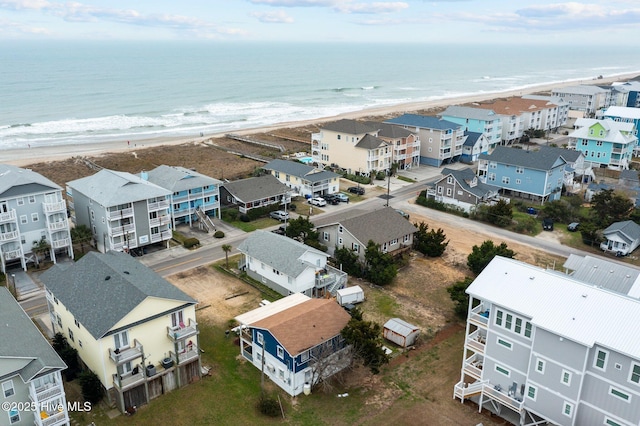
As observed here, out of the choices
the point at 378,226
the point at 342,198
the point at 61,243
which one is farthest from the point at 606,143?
the point at 61,243

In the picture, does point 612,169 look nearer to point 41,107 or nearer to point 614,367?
point 614,367

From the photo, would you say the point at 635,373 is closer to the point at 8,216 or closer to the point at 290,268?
the point at 290,268

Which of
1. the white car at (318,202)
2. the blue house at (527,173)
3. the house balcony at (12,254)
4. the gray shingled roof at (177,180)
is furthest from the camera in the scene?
the blue house at (527,173)

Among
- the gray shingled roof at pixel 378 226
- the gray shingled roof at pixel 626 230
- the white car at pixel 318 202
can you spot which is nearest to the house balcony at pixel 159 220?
the gray shingled roof at pixel 378 226

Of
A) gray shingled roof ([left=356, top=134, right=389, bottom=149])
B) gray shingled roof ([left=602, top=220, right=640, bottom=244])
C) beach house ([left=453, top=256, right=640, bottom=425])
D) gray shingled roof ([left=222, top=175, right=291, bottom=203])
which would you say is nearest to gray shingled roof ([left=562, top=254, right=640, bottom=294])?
beach house ([left=453, top=256, right=640, bottom=425])

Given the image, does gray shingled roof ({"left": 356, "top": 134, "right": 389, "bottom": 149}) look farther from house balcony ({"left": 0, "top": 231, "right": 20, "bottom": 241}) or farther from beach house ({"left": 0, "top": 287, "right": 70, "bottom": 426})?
beach house ({"left": 0, "top": 287, "right": 70, "bottom": 426})

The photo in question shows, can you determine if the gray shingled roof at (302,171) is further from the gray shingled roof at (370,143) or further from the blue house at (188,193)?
the blue house at (188,193)
